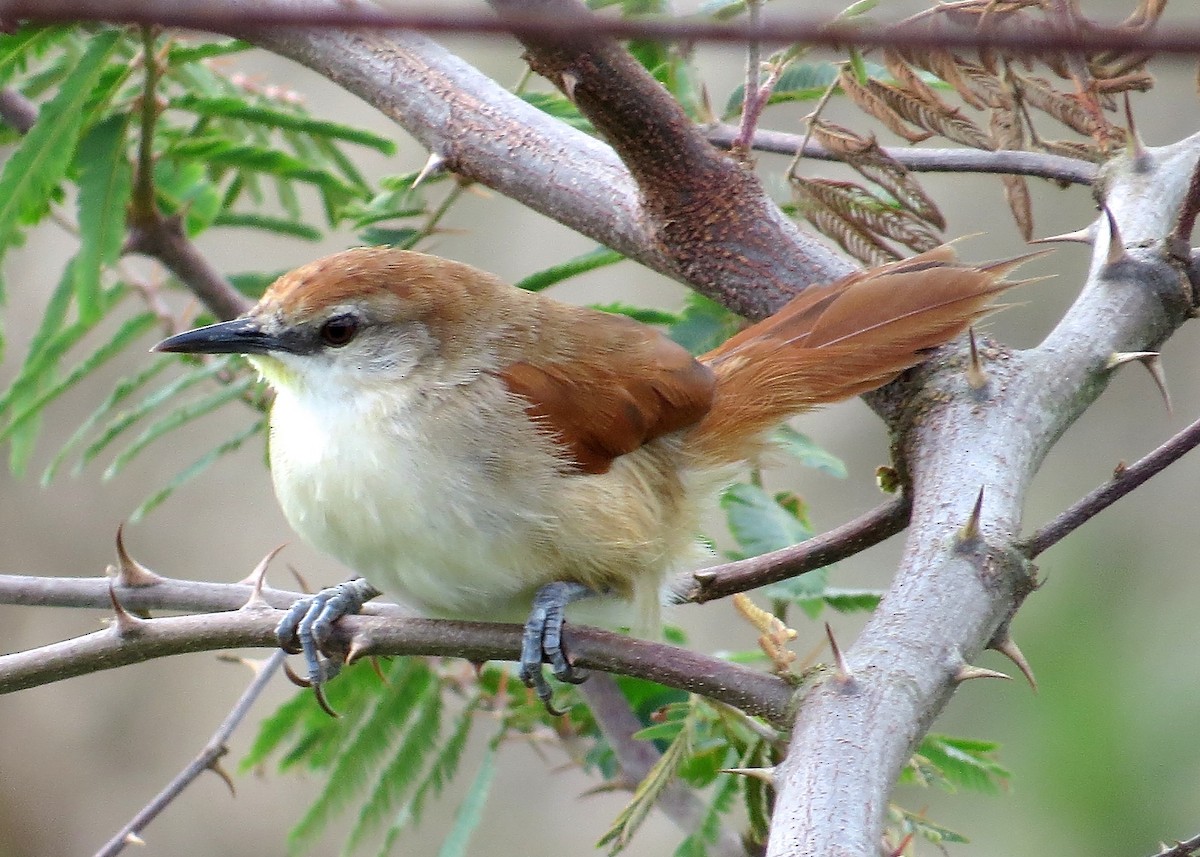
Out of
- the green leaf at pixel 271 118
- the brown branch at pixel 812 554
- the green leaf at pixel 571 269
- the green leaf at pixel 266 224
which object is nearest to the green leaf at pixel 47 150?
the green leaf at pixel 271 118

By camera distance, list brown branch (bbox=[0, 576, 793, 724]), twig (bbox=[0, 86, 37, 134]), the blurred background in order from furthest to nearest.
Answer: the blurred background, twig (bbox=[0, 86, 37, 134]), brown branch (bbox=[0, 576, 793, 724])

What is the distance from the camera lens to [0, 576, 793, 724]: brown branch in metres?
1.78

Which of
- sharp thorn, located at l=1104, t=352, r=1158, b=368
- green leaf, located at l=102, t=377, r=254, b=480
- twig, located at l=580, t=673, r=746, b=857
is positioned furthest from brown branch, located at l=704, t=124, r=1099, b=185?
green leaf, located at l=102, t=377, r=254, b=480

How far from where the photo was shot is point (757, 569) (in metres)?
2.23

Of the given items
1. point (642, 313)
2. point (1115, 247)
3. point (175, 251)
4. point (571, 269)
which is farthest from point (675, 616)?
point (1115, 247)

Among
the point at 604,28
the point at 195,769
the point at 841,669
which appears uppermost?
the point at 841,669

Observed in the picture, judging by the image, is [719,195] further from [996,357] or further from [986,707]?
[986,707]

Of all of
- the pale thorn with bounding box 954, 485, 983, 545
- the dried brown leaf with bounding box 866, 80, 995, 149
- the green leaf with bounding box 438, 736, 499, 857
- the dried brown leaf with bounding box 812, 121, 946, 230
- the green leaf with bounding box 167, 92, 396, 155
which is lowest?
the green leaf with bounding box 438, 736, 499, 857

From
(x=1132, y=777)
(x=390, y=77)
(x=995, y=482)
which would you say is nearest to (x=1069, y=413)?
(x=995, y=482)

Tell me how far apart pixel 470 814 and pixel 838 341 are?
1.43 m

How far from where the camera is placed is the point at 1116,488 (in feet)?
6.08

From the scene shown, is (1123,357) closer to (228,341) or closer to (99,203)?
(228,341)

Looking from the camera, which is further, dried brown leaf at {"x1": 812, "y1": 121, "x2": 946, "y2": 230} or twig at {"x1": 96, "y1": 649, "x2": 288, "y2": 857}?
dried brown leaf at {"x1": 812, "y1": 121, "x2": 946, "y2": 230}

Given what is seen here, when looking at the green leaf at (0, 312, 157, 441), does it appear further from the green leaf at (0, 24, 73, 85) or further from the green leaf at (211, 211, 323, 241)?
the green leaf at (0, 24, 73, 85)
